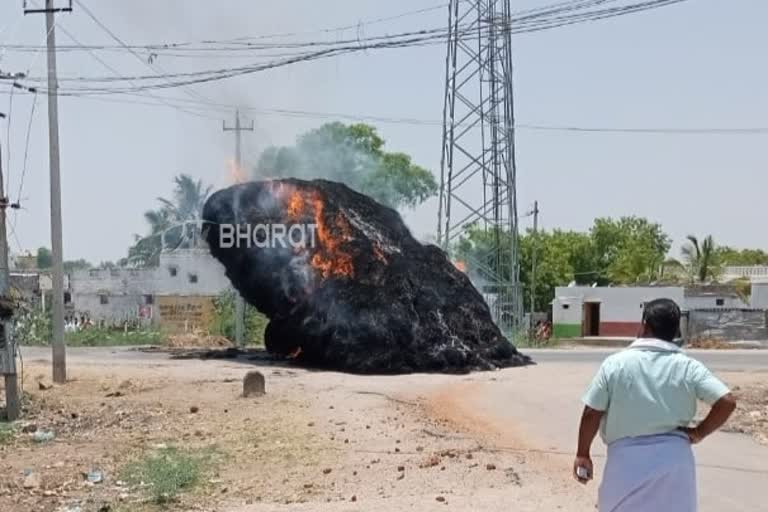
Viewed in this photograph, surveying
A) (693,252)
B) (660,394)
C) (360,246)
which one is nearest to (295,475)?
(660,394)

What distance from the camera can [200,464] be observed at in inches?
414

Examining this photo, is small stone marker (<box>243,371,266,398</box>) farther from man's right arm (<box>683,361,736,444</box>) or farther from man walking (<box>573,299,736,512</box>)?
man's right arm (<box>683,361,736,444</box>)

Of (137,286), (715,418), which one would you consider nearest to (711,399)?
(715,418)

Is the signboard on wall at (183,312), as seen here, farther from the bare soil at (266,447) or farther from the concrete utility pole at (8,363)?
the concrete utility pole at (8,363)

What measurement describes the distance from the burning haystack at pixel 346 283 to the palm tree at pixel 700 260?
42.1 metres

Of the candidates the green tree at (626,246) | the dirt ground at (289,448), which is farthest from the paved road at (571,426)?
the green tree at (626,246)

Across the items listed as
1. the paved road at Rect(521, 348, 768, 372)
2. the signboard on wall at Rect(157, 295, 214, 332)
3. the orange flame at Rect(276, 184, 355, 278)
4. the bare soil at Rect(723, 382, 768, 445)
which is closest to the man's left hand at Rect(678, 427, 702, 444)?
the bare soil at Rect(723, 382, 768, 445)

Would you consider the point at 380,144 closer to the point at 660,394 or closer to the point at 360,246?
the point at 360,246

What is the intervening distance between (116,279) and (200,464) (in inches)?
1922

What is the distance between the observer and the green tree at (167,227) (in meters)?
44.6

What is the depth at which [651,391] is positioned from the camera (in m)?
5.14

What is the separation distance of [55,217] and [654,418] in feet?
57.2

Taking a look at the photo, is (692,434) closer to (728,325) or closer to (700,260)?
(728,325)

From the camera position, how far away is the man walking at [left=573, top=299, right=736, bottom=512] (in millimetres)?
5059
